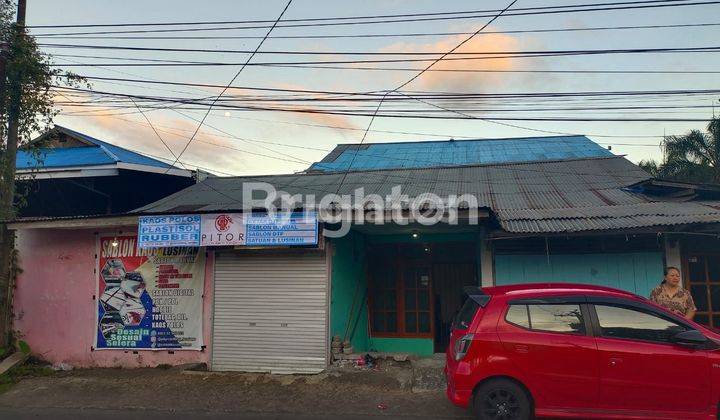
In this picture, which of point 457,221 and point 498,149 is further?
point 498,149

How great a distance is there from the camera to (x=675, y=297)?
6.52 m

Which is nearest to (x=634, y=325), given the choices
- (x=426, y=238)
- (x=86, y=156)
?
(x=426, y=238)

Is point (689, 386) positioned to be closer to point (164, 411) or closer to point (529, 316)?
point (529, 316)

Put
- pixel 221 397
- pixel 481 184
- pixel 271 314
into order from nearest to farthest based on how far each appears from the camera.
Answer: pixel 221 397
pixel 271 314
pixel 481 184

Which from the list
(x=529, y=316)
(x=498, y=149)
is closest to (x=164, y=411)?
(x=529, y=316)

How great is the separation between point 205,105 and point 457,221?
5837mm

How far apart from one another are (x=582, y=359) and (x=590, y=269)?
141 inches

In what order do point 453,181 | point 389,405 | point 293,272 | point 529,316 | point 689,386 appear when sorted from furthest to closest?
point 453,181
point 293,272
point 389,405
point 529,316
point 689,386

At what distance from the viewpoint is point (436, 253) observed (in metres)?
10.7

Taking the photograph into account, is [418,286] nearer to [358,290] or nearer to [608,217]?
[358,290]

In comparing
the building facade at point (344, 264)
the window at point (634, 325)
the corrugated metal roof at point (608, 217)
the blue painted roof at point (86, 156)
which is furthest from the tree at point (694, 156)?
the blue painted roof at point (86, 156)

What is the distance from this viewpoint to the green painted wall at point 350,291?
8.91 m

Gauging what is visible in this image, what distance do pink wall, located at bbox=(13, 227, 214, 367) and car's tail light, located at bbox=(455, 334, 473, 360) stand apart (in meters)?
5.46

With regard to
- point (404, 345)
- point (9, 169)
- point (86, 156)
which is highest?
point (86, 156)
